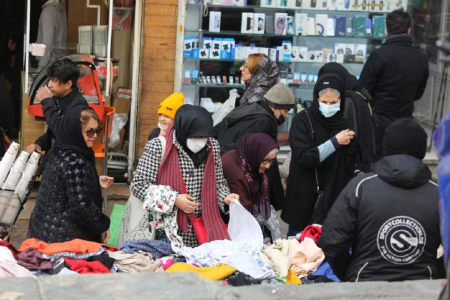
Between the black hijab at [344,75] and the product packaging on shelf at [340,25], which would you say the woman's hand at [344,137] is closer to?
the black hijab at [344,75]

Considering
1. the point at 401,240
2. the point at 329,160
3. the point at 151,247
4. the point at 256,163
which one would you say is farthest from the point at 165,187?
the point at 401,240

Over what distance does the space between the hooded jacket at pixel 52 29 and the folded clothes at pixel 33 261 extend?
13.8 feet

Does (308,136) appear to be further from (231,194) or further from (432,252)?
(432,252)

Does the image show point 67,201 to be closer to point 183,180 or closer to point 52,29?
point 183,180

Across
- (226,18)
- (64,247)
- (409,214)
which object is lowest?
(64,247)

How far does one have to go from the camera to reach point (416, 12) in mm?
9617

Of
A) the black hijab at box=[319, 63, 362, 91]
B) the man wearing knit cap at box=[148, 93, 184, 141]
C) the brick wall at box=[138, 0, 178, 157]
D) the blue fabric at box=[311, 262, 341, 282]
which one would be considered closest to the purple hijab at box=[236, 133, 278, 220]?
the blue fabric at box=[311, 262, 341, 282]

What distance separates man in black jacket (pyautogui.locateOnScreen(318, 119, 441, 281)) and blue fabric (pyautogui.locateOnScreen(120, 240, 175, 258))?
4.17 feet

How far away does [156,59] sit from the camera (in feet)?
27.8

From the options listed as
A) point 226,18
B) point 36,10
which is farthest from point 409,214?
point 36,10

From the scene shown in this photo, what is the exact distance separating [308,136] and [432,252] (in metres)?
1.93

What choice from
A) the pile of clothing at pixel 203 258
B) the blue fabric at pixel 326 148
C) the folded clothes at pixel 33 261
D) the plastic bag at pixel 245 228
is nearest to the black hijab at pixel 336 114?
the blue fabric at pixel 326 148

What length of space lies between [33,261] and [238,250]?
1256 millimetres

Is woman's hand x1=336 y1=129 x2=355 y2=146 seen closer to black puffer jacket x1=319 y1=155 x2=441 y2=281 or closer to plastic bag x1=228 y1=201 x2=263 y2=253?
plastic bag x1=228 y1=201 x2=263 y2=253
